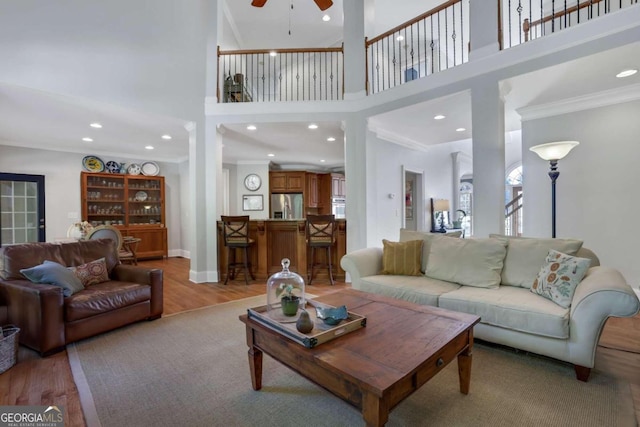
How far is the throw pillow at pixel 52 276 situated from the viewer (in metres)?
2.43

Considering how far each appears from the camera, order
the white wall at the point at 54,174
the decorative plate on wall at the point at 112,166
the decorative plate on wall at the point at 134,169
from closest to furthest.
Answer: the white wall at the point at 54,174
the decorative plate on wall at the point at 112,166
the decorative plate on wall at the point at 134,169

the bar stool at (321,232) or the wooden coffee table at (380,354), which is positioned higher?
the bar stool at (321,232)

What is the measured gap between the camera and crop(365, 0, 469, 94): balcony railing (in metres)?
3.93

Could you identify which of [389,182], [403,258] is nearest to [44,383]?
[403,258]

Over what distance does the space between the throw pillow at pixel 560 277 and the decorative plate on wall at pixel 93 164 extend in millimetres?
8082

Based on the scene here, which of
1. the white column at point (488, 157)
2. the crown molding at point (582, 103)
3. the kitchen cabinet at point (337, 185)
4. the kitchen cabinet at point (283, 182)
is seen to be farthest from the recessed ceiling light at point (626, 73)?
the kitchen cabinet at point (283, 182)

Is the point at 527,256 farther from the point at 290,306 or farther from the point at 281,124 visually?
the point at 281,124

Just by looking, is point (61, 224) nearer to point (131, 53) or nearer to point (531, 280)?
point (131, 53)

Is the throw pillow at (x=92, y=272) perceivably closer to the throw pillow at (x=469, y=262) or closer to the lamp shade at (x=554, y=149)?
the throw pillow at (x=469, y=262)

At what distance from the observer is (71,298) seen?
243cm

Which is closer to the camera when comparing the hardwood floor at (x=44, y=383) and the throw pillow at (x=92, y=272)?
the hardwood floor at (x=44, y=383)

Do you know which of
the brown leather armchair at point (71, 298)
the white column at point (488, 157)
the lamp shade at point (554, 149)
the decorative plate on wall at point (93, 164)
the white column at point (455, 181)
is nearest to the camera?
the brown leather armchair at point (71, 298)

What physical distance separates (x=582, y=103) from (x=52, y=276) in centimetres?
624

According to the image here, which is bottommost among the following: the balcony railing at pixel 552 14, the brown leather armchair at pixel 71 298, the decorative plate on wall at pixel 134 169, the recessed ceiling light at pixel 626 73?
the brown leather armchair at pixel 71 298
